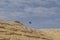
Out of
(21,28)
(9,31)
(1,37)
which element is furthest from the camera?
(21,28)

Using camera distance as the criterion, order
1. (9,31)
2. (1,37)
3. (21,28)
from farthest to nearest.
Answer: (21,28) → (9,31) → (1,37)

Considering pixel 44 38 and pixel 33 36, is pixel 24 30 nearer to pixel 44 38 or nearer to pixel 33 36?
pixel 33 36

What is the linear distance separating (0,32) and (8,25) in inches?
37.9

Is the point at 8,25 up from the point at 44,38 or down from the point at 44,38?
up

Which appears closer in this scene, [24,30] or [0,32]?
[0,32]

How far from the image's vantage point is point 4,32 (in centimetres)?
981

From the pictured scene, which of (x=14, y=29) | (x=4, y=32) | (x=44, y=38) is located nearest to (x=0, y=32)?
(x=4, y=32)

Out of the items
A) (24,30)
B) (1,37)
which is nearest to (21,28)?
(24,30)

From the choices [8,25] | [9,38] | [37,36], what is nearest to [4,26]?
[8,25]

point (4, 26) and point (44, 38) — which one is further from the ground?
point (4, 26)

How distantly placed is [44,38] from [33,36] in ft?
2.97

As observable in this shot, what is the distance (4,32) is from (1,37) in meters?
0.58

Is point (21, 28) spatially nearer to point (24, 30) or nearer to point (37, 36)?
point (24, 30)

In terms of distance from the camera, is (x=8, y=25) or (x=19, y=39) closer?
(x=19, y=39)
